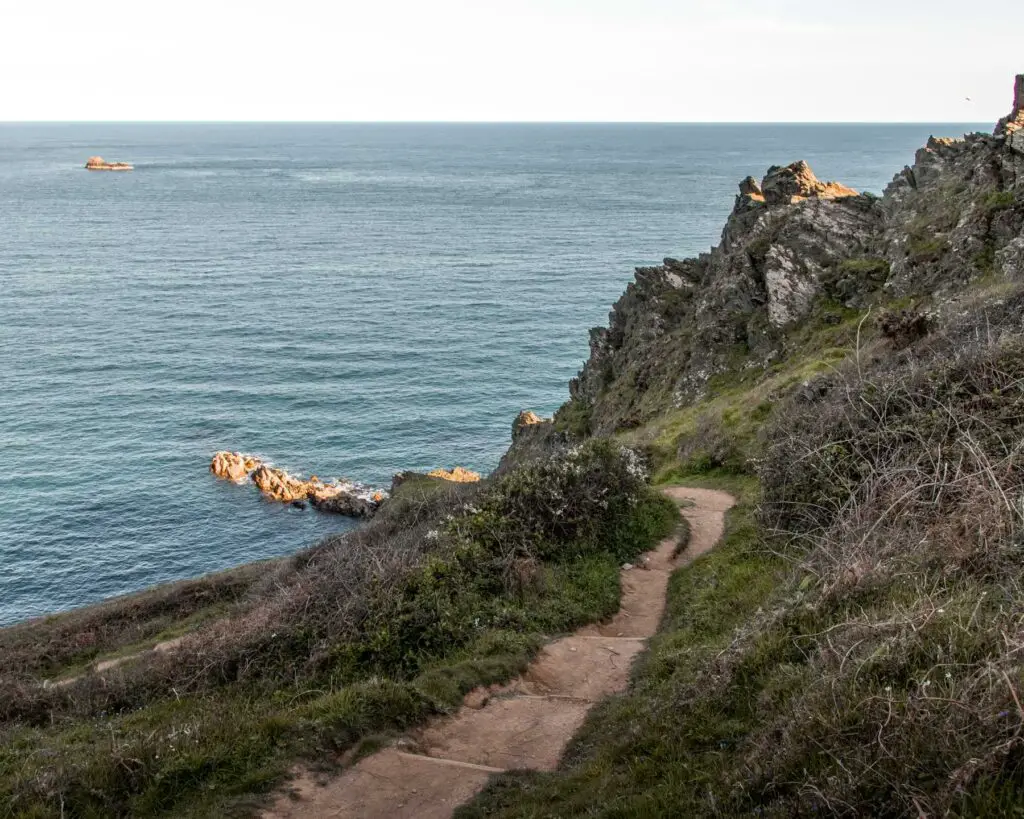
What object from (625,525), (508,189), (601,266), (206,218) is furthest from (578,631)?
(508,189)

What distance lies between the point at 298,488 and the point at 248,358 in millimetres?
24060

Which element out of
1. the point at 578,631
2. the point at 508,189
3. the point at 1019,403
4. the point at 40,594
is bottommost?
the point at 40,594

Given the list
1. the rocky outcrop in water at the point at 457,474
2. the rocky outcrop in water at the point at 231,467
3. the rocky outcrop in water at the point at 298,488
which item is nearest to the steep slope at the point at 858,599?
the rocky outcrop in water at the point at 457,474

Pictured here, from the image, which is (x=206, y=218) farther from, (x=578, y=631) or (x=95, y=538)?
(x=578, y=631)

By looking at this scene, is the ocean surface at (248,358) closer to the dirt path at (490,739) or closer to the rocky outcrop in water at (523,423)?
the rocky outcrop in water at (523,423)

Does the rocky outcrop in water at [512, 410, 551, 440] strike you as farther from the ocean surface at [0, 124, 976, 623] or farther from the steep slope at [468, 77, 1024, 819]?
the steep slope at [468, 77, 1024, 819]

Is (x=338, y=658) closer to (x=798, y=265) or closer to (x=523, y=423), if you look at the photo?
(x=798, y=265)

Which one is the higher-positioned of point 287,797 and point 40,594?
point 287,797

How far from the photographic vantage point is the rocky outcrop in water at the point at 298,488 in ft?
163

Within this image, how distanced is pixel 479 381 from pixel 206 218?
90.2m

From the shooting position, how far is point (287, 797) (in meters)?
10.7

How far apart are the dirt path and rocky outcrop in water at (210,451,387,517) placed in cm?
3414

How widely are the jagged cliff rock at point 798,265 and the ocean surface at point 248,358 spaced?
15310 mm

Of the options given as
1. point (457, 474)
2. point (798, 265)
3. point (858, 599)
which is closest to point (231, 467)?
point (457, 474)
